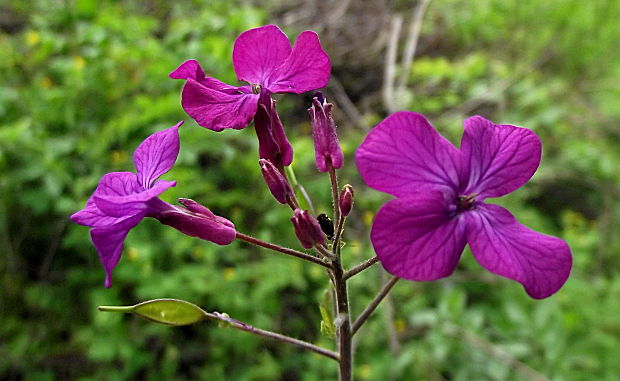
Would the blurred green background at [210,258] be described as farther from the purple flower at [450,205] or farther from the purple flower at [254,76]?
the purple flower at [450,205]

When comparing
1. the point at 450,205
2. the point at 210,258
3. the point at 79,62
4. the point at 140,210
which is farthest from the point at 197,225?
the point at 79,62

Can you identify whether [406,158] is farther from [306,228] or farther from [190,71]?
[190,71]

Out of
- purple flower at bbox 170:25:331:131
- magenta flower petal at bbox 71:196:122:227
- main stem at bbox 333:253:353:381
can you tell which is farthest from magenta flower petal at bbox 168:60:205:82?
main stem at bbox 333:253:353:381

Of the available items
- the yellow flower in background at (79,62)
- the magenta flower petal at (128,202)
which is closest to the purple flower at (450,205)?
the magenta flower petal at (128,202)

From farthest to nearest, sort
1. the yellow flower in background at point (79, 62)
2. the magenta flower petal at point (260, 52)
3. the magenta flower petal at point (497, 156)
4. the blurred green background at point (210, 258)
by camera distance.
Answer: the yellow flower in background at point (79, 62) < the blurred green background at point (210, 258) < the magenta flower petal at point (260, 52) < the magenta flower petal at point (497, 156)

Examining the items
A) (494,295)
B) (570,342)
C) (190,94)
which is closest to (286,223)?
(494,295)

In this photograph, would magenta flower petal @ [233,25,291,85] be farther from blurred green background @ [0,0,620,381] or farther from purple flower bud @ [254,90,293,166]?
blurred green background @ [0,0,620,381]
